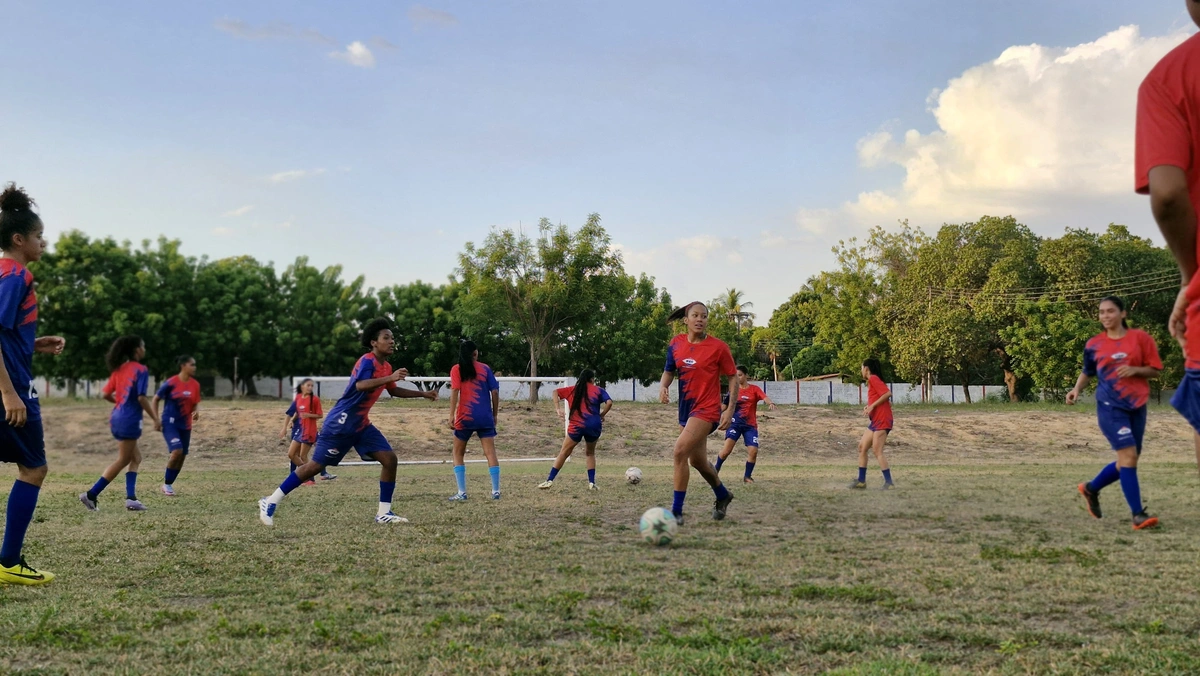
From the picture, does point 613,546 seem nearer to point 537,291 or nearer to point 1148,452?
point 1148,452

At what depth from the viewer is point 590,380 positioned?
579 inches

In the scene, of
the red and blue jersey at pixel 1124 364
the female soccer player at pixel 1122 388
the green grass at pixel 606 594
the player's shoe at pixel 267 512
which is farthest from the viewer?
the player's shoe at pixel 267 512

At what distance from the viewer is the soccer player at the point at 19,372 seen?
5863 millimetres

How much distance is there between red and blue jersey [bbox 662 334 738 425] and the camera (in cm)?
938

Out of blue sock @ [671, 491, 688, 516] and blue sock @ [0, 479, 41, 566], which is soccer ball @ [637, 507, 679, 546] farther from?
blue sock @ [0, 479, 41, 566]

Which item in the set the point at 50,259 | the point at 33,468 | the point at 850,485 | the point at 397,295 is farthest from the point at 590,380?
the point at 397,295

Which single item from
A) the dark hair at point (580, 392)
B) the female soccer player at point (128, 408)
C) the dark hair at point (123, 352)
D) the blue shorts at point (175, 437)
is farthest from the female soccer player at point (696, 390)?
the blue shorts at point (175, 437)

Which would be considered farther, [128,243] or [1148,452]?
[128,243]

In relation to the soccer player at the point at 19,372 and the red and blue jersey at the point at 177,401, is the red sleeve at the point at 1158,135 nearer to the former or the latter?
the soccer player at the point at 19,372

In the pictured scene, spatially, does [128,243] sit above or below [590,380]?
above

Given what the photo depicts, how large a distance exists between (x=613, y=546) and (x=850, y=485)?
7.71 meters

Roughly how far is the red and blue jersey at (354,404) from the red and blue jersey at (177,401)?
4.83m

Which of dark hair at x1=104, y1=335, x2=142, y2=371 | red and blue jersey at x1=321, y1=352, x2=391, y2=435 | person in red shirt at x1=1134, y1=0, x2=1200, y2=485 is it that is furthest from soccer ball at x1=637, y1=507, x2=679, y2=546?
dark hair at x1=104, y1=335, x2=142, y2=371

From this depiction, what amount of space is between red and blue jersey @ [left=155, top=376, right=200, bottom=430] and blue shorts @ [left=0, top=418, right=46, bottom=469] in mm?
7199
